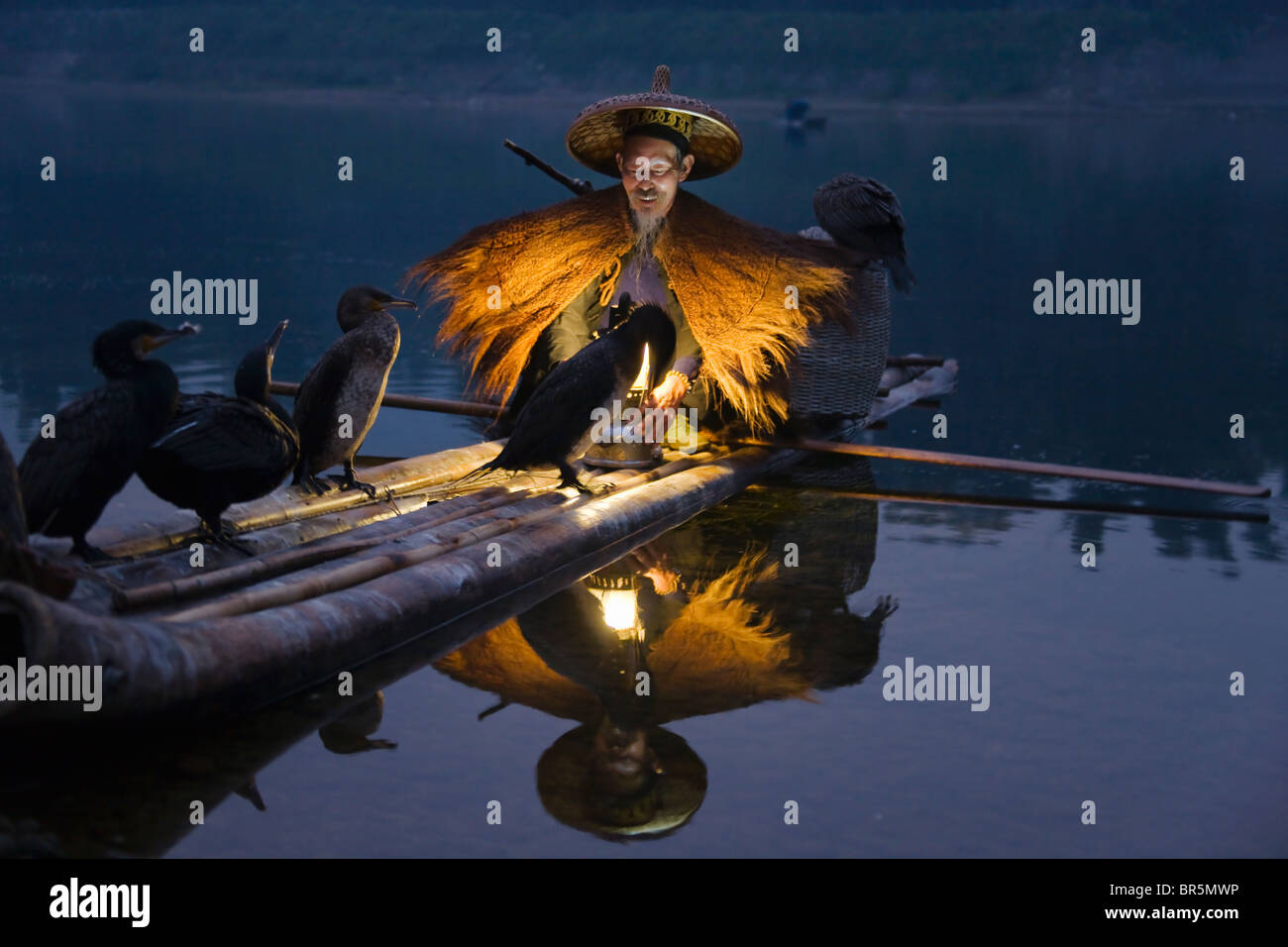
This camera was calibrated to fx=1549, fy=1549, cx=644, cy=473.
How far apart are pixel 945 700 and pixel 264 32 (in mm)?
76039

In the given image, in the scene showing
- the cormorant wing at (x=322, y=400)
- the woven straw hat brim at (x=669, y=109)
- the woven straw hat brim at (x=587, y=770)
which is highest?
the woven straw hat brim at (x=669, y=109)

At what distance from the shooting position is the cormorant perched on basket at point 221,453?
5320 mm

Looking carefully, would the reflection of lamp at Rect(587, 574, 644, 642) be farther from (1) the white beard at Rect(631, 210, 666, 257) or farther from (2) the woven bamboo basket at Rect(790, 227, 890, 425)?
(2) the woven bamboo basket at Rect(790, 227, 890, 425)

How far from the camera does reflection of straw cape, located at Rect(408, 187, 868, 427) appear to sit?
7.91 meters

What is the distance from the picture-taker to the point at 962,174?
34.2m

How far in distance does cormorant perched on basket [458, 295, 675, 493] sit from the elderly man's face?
95 cm

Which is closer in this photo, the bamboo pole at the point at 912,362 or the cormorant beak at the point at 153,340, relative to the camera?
the cormorant beak at the point at 153,340

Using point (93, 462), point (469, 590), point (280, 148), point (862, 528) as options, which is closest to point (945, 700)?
point (469, 590)

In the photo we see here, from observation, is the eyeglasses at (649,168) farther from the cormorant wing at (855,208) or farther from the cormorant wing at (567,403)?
the cormorant wing at (855,208)

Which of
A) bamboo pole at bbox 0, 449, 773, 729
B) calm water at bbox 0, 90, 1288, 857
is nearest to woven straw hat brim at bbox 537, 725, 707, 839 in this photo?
calm water at bbox 0, 90, 1288, 857

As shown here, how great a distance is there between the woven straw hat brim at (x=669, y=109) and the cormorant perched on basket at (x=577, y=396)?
3.29ft
